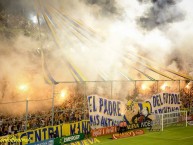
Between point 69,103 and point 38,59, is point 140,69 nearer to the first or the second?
point 69,103

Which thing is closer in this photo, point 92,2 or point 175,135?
point 175,135

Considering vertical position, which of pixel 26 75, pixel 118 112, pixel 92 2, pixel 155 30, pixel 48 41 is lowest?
pixel 118 112

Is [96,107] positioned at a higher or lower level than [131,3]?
lower

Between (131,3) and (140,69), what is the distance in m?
4.44

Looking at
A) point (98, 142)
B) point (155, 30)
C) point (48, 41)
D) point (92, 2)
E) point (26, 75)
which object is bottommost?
point (98, 142)

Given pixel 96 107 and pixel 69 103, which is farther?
pixel 69 103

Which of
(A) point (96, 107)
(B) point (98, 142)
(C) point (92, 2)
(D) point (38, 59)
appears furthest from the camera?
(C) point (92, 2)

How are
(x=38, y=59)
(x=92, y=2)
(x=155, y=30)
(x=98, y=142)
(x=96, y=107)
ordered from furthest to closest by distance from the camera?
(x=155, y=30)
(x=92, y=2)
(x=38, y=59)
(x=96, y=107)
(x=98, y=142)

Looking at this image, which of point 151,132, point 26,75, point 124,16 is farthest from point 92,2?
point 151,132

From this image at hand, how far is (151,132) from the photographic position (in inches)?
661

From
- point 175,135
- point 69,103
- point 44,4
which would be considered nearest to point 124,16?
point 44,4

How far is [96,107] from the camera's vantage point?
51.1 feet

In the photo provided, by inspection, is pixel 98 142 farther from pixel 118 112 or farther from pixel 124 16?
pixel 124 16

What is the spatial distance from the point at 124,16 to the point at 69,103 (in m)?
6.67
